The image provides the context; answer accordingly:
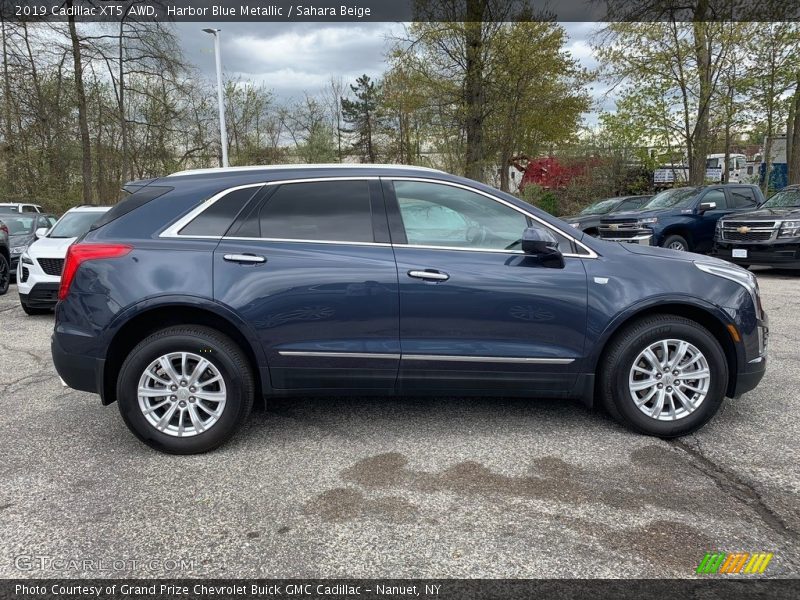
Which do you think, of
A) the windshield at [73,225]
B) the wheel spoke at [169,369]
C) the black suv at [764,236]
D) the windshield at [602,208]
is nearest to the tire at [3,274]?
the windshield at [73,225]

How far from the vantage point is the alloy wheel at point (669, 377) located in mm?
3555

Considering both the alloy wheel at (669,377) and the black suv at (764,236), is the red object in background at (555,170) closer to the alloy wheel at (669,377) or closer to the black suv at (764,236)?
the black suv at (764,236)

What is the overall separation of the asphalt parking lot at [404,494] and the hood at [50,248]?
390cm

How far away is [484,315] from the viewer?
344 centimetres

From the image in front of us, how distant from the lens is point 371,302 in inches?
134

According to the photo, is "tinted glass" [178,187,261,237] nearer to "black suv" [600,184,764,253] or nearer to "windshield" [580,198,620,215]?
"black suv" [600,184,764,253]

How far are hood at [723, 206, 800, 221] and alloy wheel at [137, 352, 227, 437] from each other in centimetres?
1100

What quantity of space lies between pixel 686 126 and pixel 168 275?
20.6 m

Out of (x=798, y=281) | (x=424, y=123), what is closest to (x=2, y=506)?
(x=798, y=281)

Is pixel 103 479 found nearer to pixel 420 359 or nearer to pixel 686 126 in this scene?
pixel 420 359

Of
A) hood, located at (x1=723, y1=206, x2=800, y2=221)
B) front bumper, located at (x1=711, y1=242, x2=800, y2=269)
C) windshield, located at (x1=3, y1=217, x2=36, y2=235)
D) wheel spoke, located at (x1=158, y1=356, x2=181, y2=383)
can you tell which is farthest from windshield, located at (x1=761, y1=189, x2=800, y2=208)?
windshield, located at (x1=3, y1=217, x2=36, y2=235)

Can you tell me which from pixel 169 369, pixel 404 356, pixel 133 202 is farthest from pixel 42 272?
pixel 404 356

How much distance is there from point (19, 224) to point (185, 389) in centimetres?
1191

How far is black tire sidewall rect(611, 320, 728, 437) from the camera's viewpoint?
3523 mm
